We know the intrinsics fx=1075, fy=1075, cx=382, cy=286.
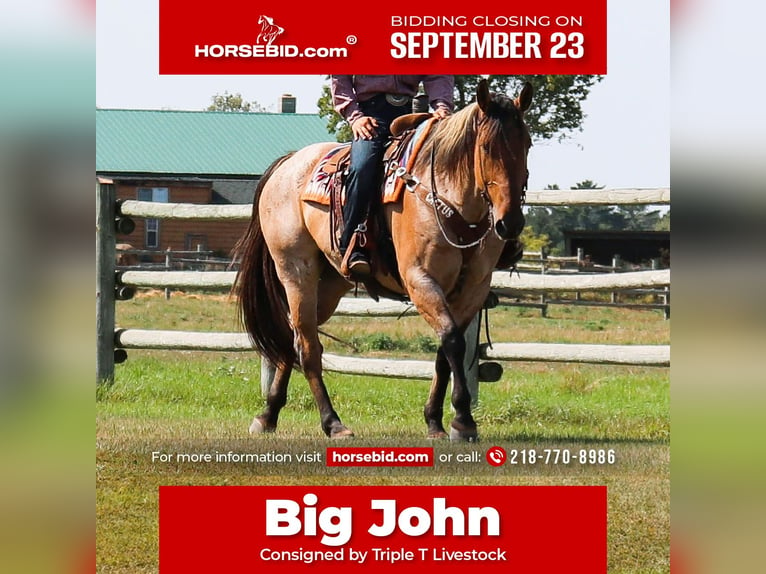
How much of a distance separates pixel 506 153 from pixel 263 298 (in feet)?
7.75

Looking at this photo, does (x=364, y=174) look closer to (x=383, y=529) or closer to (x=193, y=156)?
(x=383, y=529)

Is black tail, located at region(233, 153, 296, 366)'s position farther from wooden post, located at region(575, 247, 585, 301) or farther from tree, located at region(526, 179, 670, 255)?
wooden post, located at region(575, 247, 585, 301)

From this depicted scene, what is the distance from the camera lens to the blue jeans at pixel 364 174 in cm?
639

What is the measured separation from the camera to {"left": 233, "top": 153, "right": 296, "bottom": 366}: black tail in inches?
282

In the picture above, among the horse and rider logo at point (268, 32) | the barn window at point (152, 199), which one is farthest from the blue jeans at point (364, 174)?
the barn window at point (152, 199)

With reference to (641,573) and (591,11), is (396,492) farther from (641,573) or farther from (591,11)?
(591,11)

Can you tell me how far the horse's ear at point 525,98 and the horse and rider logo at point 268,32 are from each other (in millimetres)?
Answer: 1325

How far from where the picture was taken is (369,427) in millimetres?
6730

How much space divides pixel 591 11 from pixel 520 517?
2.22 m

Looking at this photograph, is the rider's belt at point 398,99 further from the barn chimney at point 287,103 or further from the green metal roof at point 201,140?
the green metal roof at point 201,140

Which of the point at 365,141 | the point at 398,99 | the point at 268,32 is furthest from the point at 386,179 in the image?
the point at 268,32

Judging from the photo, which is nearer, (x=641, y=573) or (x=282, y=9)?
(x=641, y=573)
